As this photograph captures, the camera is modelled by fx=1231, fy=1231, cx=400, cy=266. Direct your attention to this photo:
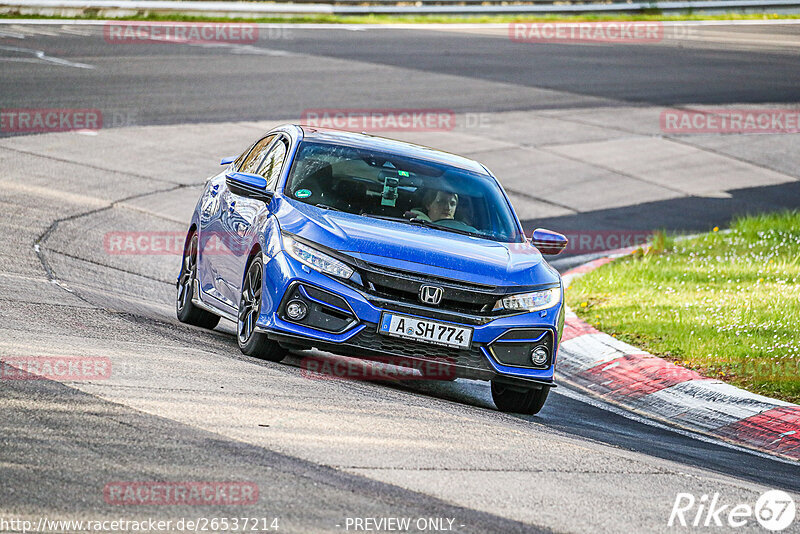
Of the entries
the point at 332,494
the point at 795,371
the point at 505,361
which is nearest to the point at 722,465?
the point at 505,361

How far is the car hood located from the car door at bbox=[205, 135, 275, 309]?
2.42 feet

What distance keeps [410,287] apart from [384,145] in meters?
2.06

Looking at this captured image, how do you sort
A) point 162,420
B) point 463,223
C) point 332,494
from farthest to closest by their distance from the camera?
point 463,223 → point 162,420 → point 332,494

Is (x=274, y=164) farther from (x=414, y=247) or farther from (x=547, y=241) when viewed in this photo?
(x=547, y=241)

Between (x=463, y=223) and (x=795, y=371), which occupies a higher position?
(x=463, y=223)

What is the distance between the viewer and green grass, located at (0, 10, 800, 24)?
3094cm

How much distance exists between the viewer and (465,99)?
25.0 m

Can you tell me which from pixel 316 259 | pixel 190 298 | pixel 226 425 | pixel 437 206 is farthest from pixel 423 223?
pixel 226 425

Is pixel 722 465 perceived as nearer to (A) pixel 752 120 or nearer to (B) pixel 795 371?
(B) pixel 795 371

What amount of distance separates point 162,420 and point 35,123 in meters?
13.7

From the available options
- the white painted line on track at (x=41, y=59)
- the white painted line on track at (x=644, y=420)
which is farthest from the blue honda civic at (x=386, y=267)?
the white painted line on track at (x=41, y=59)

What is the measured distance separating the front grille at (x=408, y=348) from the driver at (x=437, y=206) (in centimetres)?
129

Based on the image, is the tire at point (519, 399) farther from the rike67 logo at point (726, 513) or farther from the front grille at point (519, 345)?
the rike67 logo at point (726, 513)

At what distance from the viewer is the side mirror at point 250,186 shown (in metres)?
8.70
